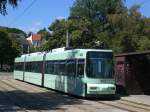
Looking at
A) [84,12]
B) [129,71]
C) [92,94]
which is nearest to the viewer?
[92,94]

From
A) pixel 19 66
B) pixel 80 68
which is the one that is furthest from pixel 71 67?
→ pixel 19 66

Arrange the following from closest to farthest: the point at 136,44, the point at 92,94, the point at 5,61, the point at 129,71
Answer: the point at 92,94 → the point at 129,71 → the point at 136,44 → the point at 5,61

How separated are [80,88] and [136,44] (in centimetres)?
2196

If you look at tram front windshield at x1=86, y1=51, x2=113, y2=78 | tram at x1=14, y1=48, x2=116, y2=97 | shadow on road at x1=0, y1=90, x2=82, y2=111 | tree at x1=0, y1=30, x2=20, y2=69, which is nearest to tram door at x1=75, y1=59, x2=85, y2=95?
tram at x1=14, y1=48, x2=116, y2=97

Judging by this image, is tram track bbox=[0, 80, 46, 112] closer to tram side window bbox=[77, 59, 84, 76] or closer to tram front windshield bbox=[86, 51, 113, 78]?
tram side window bbox=[77, 59, 84, 76]

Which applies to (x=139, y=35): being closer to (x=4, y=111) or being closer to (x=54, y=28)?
(x=4, y=111)

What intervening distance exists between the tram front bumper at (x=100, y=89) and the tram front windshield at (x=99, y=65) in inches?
20.2

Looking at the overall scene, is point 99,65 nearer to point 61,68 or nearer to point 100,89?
point 100,89

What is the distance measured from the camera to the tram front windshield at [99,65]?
27.2m

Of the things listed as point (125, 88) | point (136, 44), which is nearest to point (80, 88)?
point (125, 88)

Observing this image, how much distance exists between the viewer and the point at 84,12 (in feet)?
287

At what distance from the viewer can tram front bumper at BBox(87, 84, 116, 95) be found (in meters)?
27.0

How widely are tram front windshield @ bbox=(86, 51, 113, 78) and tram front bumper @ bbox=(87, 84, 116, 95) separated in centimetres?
51

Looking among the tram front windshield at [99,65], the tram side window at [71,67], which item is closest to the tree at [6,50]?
the tram side window at [71,67]
